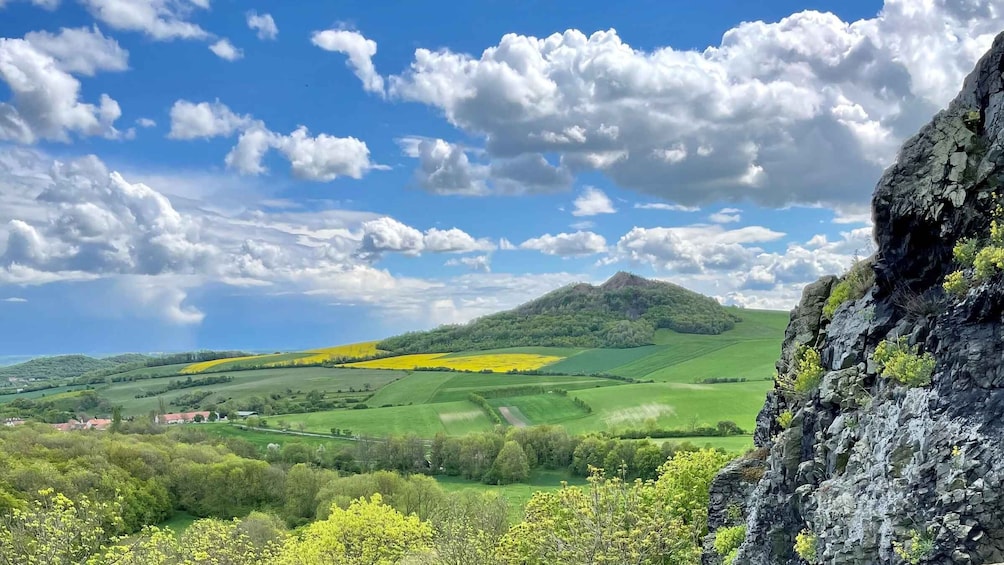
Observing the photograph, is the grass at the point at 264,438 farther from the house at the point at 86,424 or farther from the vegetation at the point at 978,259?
the vegetation at the point at 978,259

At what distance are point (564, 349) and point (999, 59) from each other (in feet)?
607

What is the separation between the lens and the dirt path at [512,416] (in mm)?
117062

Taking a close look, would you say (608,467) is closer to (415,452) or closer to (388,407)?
(415,452)

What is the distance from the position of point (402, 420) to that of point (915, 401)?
11247 cm

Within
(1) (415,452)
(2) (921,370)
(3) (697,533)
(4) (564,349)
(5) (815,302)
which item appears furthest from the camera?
(4) (564,349)

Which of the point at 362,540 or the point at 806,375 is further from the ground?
the point at 806,375

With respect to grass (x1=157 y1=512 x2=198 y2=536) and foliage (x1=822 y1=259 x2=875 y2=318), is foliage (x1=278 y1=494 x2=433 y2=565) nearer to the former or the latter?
foliage (x1=822 y1=259 x2=875 y2=318)

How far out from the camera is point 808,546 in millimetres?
16141

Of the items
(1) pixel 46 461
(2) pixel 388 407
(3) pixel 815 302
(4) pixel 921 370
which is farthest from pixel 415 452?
(4) pixel 921 370

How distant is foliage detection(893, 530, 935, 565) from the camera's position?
13.0 meters

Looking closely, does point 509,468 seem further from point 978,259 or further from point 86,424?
point 978,259

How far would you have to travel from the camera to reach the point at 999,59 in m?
15.5

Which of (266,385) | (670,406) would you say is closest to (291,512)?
(670,406)

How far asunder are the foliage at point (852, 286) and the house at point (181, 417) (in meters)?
131
